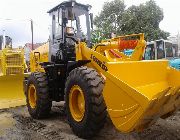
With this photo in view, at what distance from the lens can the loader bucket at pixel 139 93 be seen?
168 inches

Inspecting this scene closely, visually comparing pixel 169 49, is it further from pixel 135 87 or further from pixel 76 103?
pixel 135 87

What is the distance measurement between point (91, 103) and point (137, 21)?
64.0 feet

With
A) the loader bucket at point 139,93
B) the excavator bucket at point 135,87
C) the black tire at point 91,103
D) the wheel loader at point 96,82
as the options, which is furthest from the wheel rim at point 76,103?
the loader bucket at point 139,93

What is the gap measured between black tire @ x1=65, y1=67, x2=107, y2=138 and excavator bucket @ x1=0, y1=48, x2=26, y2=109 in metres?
4.14

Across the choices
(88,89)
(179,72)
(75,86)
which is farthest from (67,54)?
(179,72)

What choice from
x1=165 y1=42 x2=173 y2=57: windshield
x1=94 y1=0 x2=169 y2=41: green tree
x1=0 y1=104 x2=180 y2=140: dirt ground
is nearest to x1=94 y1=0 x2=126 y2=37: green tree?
x1=94 y1=0 x2=169 y2=41: green tree

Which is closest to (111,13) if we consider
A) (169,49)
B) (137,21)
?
(137,21)

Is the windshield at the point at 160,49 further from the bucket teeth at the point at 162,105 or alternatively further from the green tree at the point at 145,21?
the bucket teeth at the point at 162,105

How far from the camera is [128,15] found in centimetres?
2367

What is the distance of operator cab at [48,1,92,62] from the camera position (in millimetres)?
6879

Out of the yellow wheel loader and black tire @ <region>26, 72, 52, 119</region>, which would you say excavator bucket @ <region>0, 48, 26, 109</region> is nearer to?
the yellow wheel loader

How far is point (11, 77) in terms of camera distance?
948cm

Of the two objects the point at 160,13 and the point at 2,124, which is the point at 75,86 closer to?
the point at 2,124

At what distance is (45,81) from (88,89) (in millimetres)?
2171
